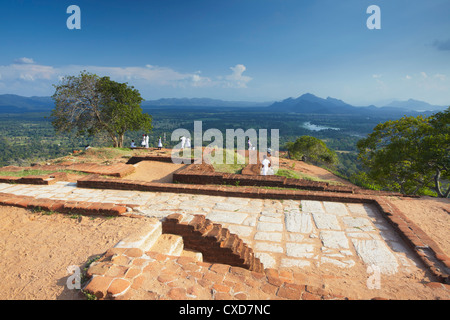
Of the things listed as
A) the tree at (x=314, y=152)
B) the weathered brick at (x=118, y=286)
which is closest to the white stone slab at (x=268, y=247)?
the weathered brick at (x=118, y=286)

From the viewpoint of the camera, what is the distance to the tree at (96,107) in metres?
16.6

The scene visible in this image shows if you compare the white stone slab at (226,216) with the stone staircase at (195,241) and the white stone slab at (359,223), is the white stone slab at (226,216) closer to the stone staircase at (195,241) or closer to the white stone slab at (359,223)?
the stone staircase at (195,241)

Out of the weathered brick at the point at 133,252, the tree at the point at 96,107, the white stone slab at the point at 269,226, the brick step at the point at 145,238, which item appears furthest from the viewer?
the tree at the point at 96,107

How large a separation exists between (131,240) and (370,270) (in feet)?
9.96

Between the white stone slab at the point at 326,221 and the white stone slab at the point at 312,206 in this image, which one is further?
the white stone slab at the point at 312,206

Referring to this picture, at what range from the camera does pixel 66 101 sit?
16469mm

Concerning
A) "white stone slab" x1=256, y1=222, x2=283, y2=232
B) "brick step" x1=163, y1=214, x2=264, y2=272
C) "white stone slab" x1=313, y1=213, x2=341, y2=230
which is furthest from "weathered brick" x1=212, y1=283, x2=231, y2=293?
"white stone slab" x1=313, y1=213, x2=341, y2=230

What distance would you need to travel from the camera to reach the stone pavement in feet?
11.3

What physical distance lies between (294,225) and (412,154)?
947 centimetres

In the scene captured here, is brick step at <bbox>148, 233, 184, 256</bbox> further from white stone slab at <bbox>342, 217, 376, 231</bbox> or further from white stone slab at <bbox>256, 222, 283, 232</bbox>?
white stone slab at <bbox>342, 217, 376, 231</bbox>

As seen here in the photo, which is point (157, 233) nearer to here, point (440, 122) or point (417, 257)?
point (417, 257)

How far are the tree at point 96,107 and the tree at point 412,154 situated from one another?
15471mm

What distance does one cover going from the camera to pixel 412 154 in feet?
35.2

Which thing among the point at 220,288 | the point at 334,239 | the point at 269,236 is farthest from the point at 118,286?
the point at 334,239
